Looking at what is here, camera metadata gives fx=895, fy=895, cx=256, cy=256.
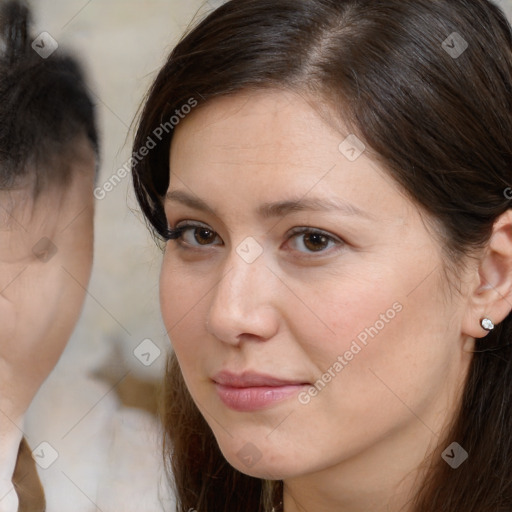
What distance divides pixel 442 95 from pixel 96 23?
876 mm

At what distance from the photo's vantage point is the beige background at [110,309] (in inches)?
67.9

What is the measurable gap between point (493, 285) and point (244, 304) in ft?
1.12

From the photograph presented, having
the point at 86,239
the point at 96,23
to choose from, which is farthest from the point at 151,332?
the point at 96,23

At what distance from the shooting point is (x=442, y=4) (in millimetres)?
1189

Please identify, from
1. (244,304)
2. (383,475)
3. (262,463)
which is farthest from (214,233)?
(383,475)

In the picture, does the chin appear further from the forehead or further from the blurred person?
the blurred person

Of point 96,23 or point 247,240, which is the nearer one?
point 247,240

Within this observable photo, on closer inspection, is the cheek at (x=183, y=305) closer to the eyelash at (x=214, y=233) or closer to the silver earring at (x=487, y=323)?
the eyelash at (x=214, y=233)

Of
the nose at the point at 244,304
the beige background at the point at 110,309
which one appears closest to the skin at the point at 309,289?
the nose at the point at 244,304

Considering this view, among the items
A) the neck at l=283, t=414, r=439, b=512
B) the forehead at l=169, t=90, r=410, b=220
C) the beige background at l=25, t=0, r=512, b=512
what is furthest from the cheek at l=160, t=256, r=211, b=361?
the beige background at l=25, t=0, r=512, b=512

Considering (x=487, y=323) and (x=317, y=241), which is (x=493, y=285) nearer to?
(x=487, y=323)

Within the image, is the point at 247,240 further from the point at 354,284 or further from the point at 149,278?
the point at 149,278

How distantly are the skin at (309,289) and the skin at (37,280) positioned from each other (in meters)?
0.57

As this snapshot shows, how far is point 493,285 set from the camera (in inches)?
46.4
